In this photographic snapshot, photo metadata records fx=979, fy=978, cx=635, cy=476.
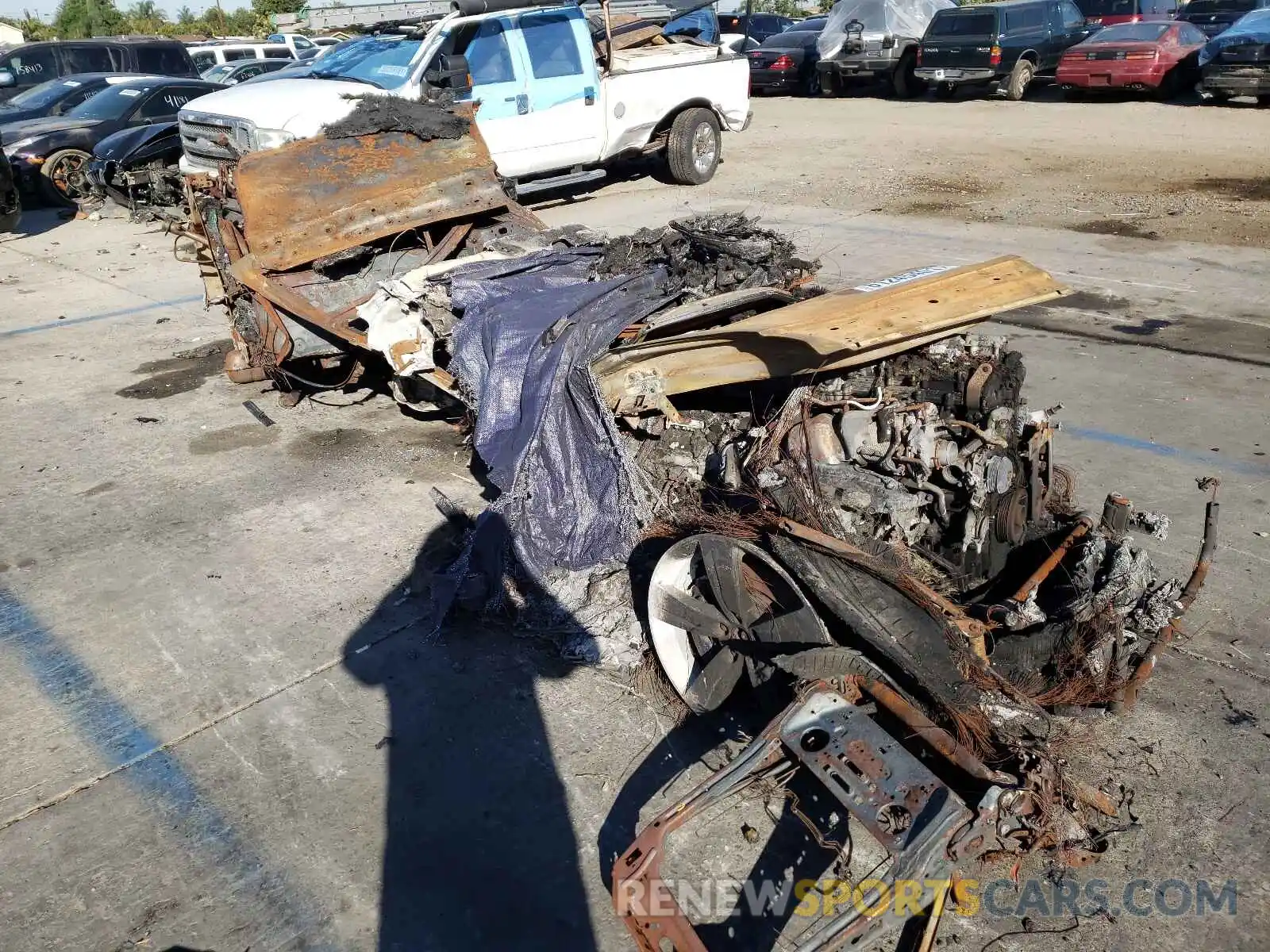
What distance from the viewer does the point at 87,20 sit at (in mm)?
43688

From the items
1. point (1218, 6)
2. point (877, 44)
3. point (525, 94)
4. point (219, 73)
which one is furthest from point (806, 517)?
point (1218, 6)

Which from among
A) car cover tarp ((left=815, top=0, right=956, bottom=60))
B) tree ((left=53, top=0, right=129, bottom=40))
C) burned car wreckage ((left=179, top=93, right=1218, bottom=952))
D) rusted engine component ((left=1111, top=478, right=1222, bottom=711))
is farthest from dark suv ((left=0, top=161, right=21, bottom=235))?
tree ((left=53, top=0, right=129, bottom=40))

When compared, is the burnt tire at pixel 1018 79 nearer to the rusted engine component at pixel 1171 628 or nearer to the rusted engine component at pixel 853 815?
the rusted engine component at pixel 1171 628

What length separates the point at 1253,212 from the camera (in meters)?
10.7

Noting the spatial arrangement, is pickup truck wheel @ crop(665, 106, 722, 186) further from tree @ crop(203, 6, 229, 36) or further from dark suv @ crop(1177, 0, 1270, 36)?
tree @ crop(203, 6, 229, 36)

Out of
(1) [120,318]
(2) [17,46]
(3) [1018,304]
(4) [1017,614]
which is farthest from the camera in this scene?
(2) [17,46]

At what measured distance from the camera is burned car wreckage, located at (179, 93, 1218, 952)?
2.78 metres

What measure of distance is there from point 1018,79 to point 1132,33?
203 centimetres

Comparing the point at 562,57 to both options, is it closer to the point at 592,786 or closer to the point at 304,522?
the point at 304,522

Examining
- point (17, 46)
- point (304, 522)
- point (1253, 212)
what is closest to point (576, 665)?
point (304, 522)

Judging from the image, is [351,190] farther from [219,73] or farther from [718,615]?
[219,73]

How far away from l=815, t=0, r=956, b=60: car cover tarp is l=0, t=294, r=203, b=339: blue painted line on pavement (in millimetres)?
16150

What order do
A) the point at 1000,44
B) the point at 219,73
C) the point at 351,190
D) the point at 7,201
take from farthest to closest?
the point at 1000,44 < the point at 219,73 < the point at 7,201 < the point at 351,190

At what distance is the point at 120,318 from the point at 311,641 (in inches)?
250
